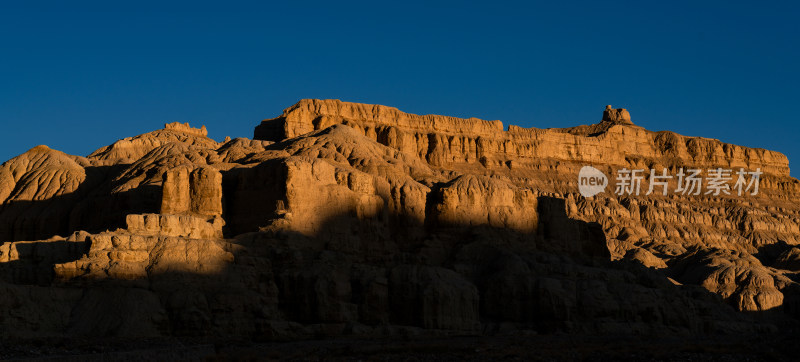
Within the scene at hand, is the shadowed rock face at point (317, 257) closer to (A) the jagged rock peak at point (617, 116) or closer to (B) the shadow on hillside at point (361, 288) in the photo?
(B) the shadow on hillside at point (361, 288)

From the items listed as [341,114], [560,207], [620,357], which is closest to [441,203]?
[560,207]

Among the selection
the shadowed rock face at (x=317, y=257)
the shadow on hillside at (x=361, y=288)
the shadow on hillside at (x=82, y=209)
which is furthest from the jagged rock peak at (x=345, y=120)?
the shadow on hillside at (x=361, y=288)

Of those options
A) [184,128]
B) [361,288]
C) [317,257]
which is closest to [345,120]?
[184,128]

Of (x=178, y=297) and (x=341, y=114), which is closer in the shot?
(x=178, y=297)

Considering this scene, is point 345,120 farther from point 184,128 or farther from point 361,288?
point 361,288

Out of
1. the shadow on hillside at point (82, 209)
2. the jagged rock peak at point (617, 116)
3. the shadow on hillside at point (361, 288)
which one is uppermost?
the jagged rock peak at point (617, 116)

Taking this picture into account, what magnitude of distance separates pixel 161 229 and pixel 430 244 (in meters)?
22.0

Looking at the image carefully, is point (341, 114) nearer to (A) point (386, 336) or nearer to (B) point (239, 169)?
(B) point (239, 169)

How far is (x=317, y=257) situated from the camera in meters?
70.1

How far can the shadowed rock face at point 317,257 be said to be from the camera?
5969 centimetres

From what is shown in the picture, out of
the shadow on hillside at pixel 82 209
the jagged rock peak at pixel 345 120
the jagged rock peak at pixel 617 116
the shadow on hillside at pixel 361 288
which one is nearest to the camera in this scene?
the shadow on hillside at pixel 361 288

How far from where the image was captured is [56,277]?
58.9 meters

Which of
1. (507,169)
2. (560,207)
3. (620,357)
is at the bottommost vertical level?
(620,357)

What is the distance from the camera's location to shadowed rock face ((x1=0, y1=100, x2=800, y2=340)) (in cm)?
5969
